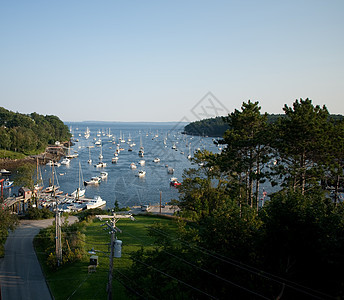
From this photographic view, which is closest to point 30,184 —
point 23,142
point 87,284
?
point 87,284

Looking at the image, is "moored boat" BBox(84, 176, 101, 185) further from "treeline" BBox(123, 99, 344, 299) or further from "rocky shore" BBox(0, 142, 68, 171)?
"treeline" BBox(123, 99, 344, 299)

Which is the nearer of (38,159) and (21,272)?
(21,272)

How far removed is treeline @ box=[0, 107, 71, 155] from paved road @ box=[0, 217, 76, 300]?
64180 mm

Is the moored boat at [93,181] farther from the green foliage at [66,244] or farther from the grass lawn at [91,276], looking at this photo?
the grass lawn at [91,276]

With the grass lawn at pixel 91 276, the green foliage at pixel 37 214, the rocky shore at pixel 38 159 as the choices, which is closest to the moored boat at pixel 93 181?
the rocky shore at pixel 38 159

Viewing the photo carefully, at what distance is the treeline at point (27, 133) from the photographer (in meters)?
82.7

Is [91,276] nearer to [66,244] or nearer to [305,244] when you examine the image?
[66,244]

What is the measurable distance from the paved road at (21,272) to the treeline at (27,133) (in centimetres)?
6418

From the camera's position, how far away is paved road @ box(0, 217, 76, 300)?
15892mm

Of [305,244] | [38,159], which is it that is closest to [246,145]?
[305,244]

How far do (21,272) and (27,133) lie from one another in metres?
78.0

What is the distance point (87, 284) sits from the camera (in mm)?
16359

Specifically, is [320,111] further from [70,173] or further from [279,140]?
[70,173]

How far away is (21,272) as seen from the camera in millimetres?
18484
